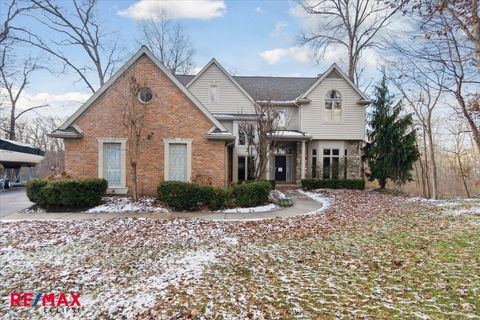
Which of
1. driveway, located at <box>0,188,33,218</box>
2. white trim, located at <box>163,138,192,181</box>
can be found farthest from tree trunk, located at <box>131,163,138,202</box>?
driveway, located at <box>0,188,33,218</box>

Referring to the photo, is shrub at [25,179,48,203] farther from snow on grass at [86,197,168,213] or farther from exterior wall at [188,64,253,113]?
exterior wall at [188,64,253,113]

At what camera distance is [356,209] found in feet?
36.5

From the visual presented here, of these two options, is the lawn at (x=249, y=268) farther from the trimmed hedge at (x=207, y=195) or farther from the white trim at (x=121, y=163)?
the white trim at (x=121, y=163)

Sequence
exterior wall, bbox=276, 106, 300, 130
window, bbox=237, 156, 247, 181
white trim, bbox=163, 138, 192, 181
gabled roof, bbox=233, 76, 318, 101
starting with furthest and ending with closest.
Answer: gabled roof, bbox=233, 76, 318, 101
exterior wall, bbox=276, 106, 300, 130
window, bbox=237, 156, 247, 181
white trim, bbox=163, 138, 192, 181

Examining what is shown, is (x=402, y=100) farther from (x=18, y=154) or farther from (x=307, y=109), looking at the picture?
(x=18, y=154)

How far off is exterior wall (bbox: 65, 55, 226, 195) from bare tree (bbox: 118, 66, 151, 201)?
8.2 inches

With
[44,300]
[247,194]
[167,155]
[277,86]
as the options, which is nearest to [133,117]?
[167,155]

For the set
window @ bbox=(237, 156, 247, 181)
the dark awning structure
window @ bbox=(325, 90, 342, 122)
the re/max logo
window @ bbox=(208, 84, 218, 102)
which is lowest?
the re/max logo

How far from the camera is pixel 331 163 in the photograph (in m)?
19.1

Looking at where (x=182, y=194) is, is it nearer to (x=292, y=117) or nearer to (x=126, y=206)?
(x=126, y=206)

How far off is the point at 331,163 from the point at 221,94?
9212 millimetres

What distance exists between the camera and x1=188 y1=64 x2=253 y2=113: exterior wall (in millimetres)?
19062

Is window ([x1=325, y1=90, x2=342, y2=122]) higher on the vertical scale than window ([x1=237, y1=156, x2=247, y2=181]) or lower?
higher

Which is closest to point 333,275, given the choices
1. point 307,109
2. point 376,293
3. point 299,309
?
point 376,293
